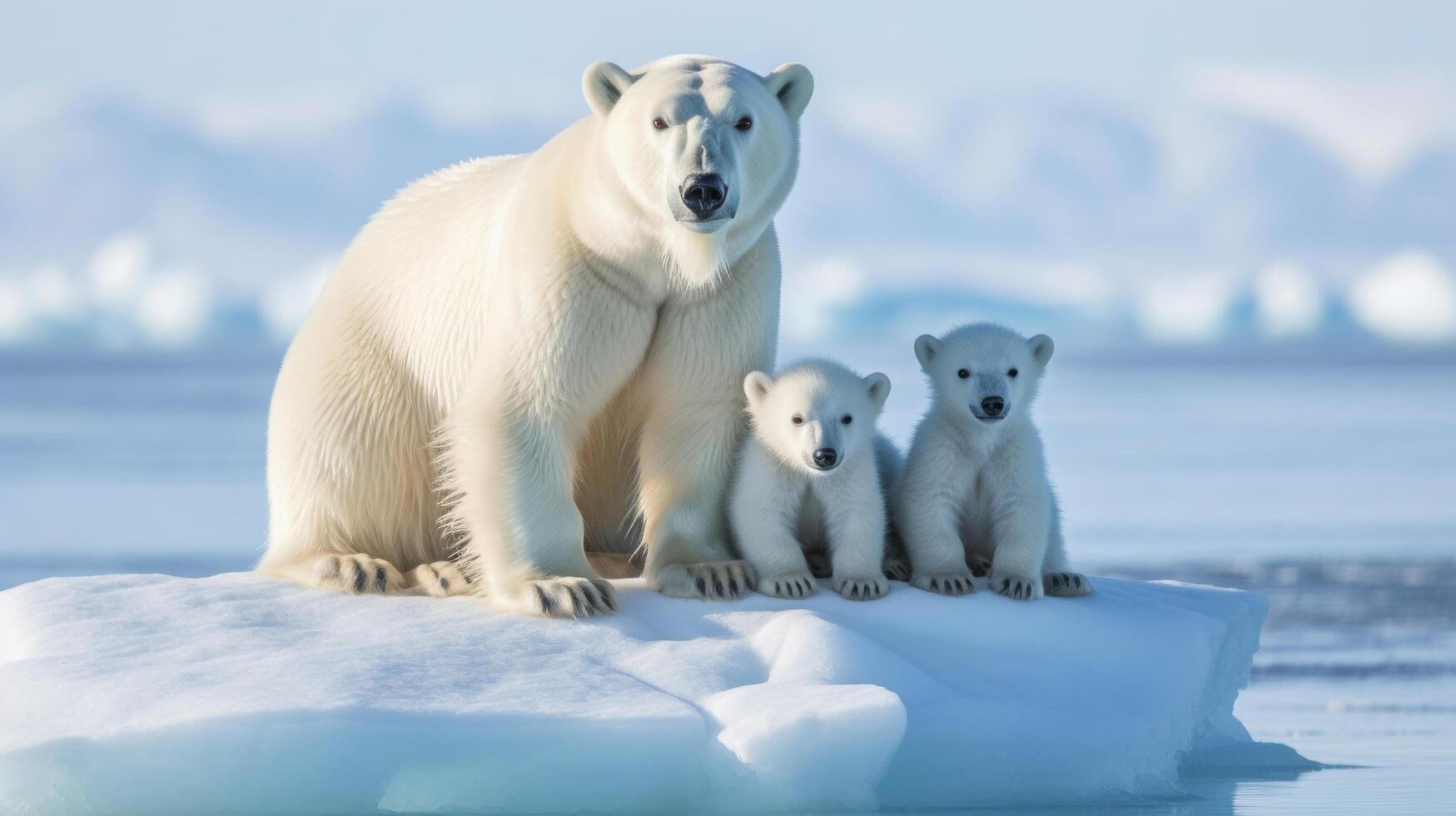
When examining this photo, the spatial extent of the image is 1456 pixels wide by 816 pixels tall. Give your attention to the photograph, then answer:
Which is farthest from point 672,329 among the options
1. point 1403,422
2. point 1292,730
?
point 1403,422

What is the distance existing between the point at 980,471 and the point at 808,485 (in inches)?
23.0

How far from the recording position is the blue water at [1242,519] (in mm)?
7266

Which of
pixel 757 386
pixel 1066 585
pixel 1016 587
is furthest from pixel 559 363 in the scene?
pixel 1066 585

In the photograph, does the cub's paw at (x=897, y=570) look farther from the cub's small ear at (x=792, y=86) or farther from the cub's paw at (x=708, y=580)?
the cub's small ear at (x=792, y=86)

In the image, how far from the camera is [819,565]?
20.9 feet

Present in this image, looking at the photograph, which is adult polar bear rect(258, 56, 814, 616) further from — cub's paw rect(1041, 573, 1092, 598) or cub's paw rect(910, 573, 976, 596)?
cub's paw rect(1041, 573, 1092, 598)

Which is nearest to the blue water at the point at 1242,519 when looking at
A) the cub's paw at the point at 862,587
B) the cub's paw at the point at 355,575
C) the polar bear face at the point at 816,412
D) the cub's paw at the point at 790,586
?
the cub's paw at the point at 862,587

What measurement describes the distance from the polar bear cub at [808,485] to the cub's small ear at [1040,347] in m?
0.55

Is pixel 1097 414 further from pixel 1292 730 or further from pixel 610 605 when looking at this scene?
pixel 610 605

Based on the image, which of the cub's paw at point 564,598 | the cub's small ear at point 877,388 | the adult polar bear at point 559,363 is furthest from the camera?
the cub's small ear at point 877,388

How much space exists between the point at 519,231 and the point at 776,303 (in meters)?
0.89

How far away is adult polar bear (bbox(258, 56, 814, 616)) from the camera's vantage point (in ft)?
18.5

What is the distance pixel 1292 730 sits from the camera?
7375 millimetres

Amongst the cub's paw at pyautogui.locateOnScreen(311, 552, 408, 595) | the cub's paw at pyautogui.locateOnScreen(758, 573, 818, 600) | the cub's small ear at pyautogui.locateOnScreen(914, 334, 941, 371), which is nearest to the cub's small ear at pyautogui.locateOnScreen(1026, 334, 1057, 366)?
the cub's small ear at pyautogui.locateOnScreen(914, 334, 941, 371)
